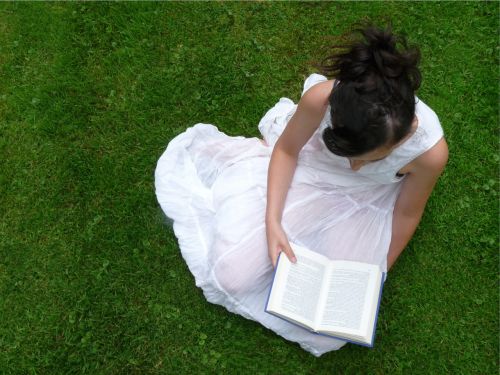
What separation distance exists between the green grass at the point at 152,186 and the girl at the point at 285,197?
0.82 feet

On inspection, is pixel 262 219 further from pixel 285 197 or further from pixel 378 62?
pixel 378 62

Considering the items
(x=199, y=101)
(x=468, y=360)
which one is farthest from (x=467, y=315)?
(x=199, y=101)

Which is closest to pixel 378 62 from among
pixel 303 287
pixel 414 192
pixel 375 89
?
pixel 375 89

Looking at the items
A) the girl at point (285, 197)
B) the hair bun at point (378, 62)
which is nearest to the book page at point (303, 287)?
the girl at point (285, 197)

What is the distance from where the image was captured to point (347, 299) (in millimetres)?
2445

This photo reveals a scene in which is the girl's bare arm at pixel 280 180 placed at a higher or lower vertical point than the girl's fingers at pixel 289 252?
higher

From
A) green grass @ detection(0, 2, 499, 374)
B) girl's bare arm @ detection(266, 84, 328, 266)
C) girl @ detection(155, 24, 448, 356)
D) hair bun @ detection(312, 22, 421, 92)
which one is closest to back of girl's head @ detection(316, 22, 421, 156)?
hair bun @ detection(312, 22, 421, 92)

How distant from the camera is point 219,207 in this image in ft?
9.12

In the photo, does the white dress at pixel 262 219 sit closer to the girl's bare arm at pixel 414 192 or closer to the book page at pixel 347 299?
the girl's bare arm at pixel 414 192

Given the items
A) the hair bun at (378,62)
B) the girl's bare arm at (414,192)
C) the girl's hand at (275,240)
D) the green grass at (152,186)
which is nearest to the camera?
the hair bun at (378,62)

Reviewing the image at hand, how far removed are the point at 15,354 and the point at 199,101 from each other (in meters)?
1.92

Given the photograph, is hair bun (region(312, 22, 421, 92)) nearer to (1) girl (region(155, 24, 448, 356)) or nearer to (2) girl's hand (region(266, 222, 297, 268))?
(1) girl (region(155, 24, 448, 356))

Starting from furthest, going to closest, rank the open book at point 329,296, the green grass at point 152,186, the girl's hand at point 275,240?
the green grass at point 152,186, the girl's hand at point 275,240, the open book at point 329,296

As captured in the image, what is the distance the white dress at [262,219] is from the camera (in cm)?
265
